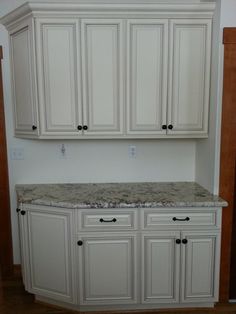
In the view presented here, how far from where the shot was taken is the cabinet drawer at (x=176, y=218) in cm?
221

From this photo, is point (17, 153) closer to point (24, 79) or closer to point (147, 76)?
point (24, 79)

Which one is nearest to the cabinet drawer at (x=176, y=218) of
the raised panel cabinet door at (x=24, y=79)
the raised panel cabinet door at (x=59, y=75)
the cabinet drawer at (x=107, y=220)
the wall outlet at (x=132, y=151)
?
the cabinet drawer at (x=107, y=220)

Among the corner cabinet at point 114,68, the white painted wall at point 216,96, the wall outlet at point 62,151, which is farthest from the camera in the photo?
the wall outlet at point 62,151

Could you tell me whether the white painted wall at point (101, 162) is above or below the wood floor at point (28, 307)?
above

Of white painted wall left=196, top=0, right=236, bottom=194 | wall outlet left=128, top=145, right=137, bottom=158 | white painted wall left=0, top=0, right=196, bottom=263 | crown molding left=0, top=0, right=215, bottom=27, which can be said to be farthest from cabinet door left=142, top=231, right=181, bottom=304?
crown molding left=0, top=0, right=215, bottom=27

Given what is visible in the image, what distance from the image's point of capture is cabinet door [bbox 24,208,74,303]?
2238 mm

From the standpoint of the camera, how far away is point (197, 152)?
8.94 feet

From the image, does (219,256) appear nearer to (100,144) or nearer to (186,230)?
(186,230)

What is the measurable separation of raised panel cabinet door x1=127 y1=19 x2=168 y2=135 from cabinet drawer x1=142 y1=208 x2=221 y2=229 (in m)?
0.69

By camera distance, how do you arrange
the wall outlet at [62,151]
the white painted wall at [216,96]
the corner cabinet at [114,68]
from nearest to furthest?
the white painted wall at [216,96]
the corner cabinet at [114,68]
the wall outlet at [62,151]

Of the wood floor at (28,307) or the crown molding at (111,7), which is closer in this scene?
the crown molding at (111,7)

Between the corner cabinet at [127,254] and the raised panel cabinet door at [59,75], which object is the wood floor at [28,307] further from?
the raised panel cabinet door at [59,75]

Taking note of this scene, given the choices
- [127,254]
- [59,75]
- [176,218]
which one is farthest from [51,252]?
[59,75]

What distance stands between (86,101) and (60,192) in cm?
81
